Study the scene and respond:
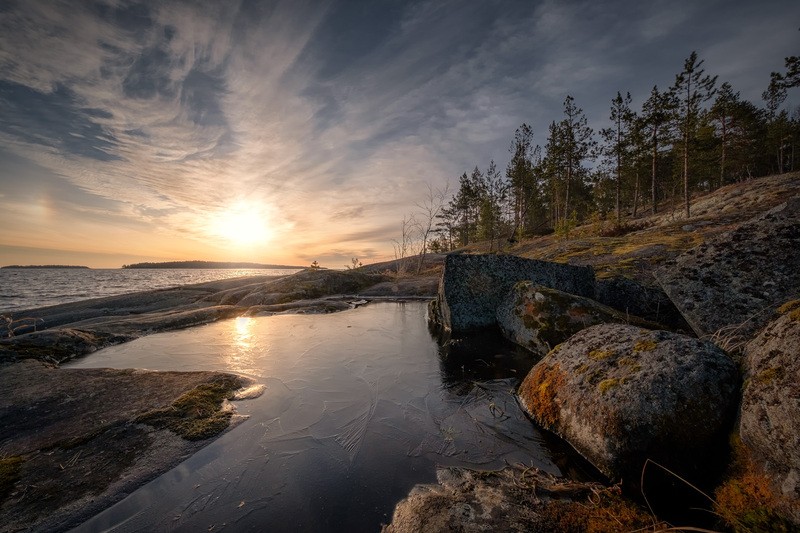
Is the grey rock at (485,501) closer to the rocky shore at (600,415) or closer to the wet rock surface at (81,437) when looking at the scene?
the rocky shore at (600,415)

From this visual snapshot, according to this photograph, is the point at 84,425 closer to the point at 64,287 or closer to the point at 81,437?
the point at 81,437

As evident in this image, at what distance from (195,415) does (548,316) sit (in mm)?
7545

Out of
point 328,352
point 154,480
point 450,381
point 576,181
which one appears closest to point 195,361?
point 328,352

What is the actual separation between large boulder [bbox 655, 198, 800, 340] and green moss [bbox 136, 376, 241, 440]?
7726mm

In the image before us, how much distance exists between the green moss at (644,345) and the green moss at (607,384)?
60cm

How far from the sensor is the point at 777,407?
7.48ft

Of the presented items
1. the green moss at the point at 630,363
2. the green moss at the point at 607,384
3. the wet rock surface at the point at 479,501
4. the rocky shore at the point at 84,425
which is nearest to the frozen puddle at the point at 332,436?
the wet rock surface at the point at 479,501

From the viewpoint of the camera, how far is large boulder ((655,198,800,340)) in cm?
477

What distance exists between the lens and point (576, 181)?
51.1 metres

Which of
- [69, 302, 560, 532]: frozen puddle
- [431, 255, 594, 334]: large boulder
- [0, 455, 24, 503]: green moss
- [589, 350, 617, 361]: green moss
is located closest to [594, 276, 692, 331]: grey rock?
[431, 255, 594, 334]: large boulder

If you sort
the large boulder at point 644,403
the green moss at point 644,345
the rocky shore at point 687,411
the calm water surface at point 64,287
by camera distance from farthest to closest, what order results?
1. the calm water surface at point 64,287
2. the green moss at point 644,345
3. the large boulder at point 644,403
4. the rocky shore at point 687,411

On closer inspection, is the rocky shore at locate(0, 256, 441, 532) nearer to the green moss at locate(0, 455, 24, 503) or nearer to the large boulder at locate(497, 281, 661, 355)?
the green moss at locate(0, 455, 24, 503)

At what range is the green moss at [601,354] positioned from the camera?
156 inches

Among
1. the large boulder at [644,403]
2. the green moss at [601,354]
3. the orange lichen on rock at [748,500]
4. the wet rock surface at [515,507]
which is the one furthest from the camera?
the green moss at [601,354]
